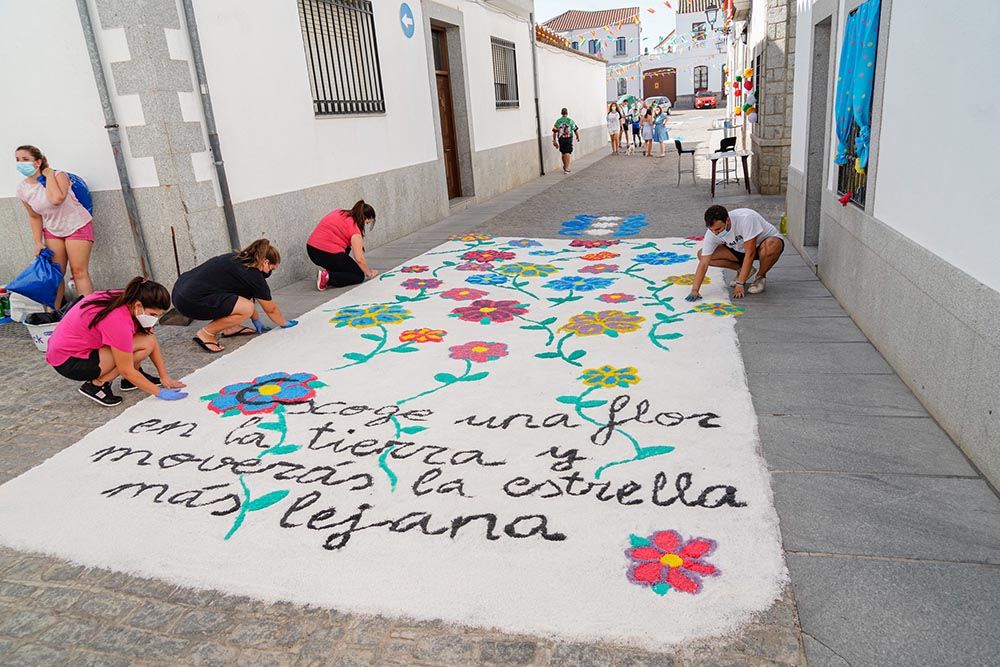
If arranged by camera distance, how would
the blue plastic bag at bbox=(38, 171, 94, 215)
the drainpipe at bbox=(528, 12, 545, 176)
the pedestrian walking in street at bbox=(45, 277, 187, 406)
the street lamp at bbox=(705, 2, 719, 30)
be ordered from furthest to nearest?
the street lamp at bbox=(705, 2, 719, 30) < the drainpipe at bbox=(528, 12, 545, 176) < the blue plastic bag at bbox=(38, 171, 94, 215) < the pedestrian walking in street at bbox=(45, 277, 187, 406)

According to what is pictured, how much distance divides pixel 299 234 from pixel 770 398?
18.1 ft

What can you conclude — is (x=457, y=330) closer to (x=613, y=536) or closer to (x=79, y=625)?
(x=613, y=536)

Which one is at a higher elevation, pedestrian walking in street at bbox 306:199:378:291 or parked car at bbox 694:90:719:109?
parked car at bbox 694:90:719:109

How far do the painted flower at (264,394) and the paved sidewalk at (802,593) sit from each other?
72cm

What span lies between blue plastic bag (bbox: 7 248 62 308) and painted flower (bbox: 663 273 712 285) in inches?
213

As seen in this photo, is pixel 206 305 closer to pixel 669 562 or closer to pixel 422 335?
pixel 422 335

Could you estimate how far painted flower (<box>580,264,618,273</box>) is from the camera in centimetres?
731

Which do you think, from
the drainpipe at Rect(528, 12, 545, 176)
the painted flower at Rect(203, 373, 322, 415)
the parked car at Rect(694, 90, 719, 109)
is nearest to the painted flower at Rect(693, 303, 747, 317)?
the painted flower at Rect(203, 373, 322, 415)

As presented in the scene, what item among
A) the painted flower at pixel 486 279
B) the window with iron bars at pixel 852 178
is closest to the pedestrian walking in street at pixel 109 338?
the painted flower at pixel 486 279

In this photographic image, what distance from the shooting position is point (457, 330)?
5.59m

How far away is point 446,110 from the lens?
41.5ft

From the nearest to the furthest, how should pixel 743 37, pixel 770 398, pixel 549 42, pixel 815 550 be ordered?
pixel 815 550
pixel 770 398
pixel 743 37
pixel 549 42

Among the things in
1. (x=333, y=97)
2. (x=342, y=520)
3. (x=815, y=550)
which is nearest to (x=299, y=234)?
(x=333, y=97)

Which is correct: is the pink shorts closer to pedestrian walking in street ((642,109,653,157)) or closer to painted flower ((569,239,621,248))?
painted flower ((569,239,621,248))
